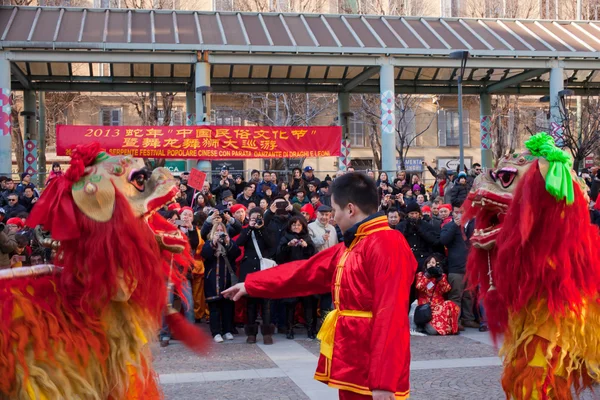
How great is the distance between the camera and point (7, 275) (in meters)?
3.71

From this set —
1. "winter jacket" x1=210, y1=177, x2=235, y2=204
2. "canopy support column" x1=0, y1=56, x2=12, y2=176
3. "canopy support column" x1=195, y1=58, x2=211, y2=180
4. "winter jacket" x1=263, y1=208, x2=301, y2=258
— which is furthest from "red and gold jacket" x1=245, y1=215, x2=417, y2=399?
"canopy support column" x1=0, y1=56, x2=12, y2=176

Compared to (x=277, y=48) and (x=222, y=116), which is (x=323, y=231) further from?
(x=222, y=116)

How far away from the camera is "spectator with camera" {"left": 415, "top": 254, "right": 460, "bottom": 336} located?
10.4 m

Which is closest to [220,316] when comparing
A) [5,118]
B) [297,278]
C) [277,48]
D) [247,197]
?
[247,197]

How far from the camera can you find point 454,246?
10758 mm

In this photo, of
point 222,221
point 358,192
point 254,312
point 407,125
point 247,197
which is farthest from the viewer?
point 407,125

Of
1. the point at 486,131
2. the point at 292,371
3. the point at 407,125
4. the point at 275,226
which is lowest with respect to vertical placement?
the point at 292,371

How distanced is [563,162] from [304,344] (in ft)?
19.4

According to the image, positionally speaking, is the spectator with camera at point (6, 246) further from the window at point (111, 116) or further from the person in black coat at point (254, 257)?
the window at point (111, 116)

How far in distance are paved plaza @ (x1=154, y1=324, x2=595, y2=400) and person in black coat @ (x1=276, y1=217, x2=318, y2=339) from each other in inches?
9.7

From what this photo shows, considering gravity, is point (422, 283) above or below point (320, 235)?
below

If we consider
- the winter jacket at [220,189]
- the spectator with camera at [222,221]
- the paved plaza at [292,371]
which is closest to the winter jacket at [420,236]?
the paved plaza at [292,371]

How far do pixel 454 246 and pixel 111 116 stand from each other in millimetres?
30529

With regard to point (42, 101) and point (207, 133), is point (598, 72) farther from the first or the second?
point (42, 101)
